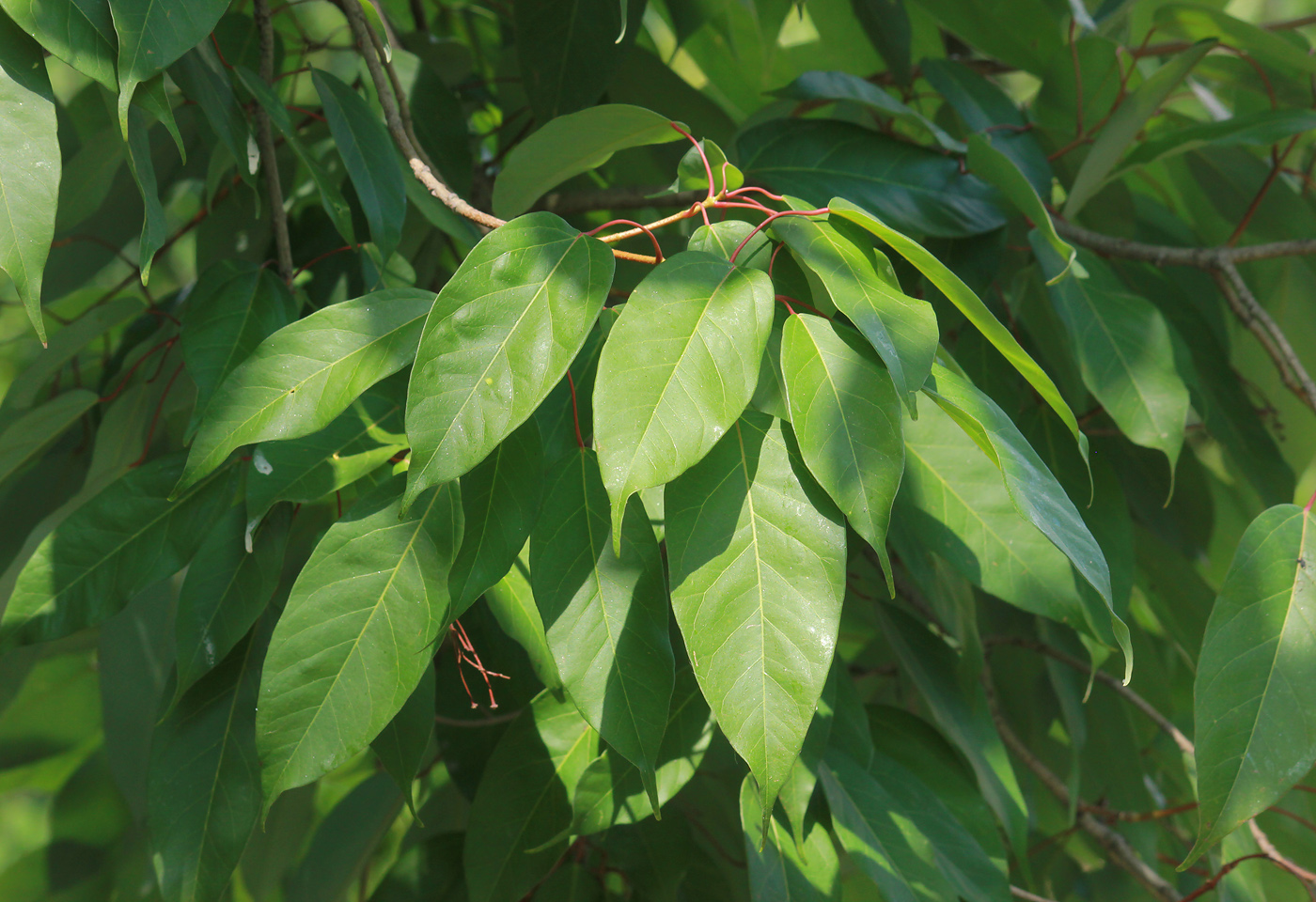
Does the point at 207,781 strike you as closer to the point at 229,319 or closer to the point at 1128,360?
the point at 229,319

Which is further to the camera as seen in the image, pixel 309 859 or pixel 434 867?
pixel 309 859

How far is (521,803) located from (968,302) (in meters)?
0.39

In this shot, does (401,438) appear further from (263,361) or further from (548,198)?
(548,198)

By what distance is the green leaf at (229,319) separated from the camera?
509 millimetres

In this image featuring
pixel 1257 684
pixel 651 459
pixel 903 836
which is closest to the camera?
pixel 651 459

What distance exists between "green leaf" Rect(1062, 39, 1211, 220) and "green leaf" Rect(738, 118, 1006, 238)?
76 millimetres

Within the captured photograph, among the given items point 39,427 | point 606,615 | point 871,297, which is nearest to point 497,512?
point 606,615

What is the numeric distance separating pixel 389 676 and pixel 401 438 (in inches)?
4.9

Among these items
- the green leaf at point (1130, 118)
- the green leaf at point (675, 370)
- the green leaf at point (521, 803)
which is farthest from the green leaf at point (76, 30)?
the green leaf at point (1130, 118)

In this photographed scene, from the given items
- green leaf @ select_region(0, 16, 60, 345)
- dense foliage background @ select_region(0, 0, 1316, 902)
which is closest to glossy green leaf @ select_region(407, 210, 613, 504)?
dense foliage background @ select_region(0, 0, 1316, 902)

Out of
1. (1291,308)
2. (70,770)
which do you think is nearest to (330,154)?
(70,770)

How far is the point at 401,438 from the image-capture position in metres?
0.45

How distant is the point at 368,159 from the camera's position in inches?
22.7

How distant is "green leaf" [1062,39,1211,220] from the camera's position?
2.20 ft
